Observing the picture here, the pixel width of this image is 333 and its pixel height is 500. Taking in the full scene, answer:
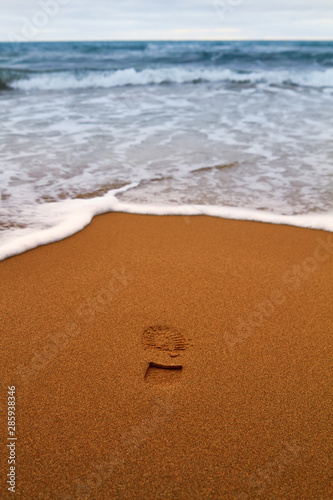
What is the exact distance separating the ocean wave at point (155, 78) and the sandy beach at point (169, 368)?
14.6 meters

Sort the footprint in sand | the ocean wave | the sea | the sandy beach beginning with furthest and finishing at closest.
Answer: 1. the ocean wave
2. the sea
3. the footprint in sand
4. the sandy beach

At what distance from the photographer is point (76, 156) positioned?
223 inches

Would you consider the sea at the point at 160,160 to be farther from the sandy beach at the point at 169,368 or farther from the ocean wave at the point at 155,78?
the ocean wave at the point at 155,78

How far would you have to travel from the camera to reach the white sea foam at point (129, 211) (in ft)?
11.4

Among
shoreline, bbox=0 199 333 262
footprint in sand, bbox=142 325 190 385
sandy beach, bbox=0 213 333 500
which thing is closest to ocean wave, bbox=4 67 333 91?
shoreline, bbox=0 199 333 262

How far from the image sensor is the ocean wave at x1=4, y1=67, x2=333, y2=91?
15.9m

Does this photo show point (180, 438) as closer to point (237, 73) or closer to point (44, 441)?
point (44, 441)

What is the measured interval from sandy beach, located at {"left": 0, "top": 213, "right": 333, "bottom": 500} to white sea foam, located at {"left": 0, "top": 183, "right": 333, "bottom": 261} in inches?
11.9

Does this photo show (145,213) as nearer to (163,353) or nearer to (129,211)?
(129,211)

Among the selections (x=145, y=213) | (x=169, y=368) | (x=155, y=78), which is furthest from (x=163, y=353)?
(x=155, y=78)

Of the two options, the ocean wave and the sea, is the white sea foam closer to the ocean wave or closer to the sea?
→ the sea

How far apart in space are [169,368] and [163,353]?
101mm

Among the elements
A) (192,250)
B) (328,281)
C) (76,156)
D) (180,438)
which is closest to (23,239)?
(192,250)

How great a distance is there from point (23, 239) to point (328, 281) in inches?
91.9
